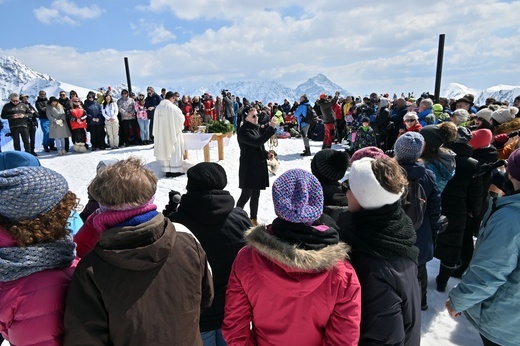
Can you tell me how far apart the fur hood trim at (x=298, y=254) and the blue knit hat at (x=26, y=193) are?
909 mm

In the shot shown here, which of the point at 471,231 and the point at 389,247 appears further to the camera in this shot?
the point at 471,231

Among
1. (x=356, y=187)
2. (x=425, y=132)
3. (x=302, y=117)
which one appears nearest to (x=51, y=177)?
(x=356, y=187)

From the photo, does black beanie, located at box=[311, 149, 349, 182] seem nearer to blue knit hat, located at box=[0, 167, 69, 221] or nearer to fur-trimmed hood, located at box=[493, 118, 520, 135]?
blue knit hat, located at box=[0, 167, 69, 221]

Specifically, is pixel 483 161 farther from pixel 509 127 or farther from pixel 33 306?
pixel 33 306

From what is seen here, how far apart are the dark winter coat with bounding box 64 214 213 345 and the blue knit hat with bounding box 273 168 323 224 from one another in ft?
1.66

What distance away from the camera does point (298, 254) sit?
1312 mm

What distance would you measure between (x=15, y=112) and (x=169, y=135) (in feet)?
17.1

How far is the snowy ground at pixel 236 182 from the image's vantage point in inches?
119

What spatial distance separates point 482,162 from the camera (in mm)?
3754

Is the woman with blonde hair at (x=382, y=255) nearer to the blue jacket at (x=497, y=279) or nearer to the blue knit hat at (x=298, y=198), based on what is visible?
the blue knit hat at (x=298, y=198)

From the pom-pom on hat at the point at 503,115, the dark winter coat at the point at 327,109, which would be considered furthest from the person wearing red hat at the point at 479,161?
the dark winter coat at the point at 327,109

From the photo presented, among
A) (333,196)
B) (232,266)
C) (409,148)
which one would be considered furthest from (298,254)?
(409,148)

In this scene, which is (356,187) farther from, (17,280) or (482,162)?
(482,162)

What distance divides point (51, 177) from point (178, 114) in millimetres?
6689
